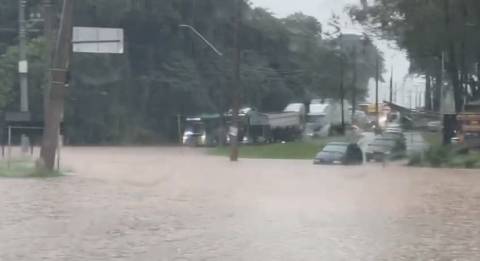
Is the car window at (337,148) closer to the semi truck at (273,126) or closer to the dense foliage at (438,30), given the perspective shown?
the dense foliage at (438,30)

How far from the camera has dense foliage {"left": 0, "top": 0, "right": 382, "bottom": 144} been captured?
57.0 metres

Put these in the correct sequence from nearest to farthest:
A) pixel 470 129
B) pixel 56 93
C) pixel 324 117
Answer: pixel 56 93, pixel 470 129, pixel 324 117

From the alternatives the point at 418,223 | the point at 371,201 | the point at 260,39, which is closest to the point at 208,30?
the point at 260,39

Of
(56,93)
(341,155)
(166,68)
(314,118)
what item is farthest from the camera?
(314,118)

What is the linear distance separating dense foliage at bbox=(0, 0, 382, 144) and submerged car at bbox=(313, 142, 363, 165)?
1291cm

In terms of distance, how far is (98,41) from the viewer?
2986cm

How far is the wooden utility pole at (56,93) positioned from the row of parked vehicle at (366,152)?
16.1 metres

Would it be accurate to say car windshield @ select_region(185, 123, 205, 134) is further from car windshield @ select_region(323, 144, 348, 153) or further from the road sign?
the road sign

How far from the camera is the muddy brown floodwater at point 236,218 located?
41.8ft

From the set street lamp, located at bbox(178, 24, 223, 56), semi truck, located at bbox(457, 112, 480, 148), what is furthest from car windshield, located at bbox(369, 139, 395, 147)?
street lamp, located at bbox(178, 24, 223, 56)

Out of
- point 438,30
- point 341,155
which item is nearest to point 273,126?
point 438,30

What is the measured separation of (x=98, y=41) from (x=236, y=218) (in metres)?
14.2

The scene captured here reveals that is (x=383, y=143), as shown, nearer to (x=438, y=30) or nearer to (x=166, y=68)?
(x=438, y=30)

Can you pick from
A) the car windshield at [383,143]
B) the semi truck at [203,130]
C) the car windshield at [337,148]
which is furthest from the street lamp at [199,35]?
the car windshield at [337,148]
